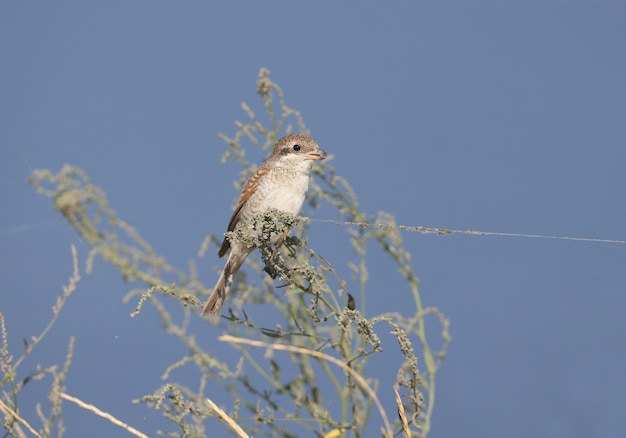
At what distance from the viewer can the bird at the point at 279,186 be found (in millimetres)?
3244

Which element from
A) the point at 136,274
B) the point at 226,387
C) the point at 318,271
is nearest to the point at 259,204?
the point at 136,274

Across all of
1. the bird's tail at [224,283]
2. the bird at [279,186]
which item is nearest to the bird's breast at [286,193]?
the bird at [279,186]

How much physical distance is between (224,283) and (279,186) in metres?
0.43

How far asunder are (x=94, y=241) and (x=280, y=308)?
0.72 meters

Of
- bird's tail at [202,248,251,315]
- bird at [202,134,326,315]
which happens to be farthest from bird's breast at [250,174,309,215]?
bird's tail at [202,248,251,315]

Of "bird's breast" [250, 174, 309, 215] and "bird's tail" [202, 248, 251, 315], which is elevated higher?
"bird's breast" [250, 174, 309, 215]

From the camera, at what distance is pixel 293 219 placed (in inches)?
95.1

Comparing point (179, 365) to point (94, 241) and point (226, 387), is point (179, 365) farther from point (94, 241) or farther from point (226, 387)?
point (94, 241)

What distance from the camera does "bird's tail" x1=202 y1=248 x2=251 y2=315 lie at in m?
3.11

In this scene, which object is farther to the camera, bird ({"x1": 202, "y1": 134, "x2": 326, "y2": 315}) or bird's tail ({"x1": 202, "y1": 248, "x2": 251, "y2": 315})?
bird ({"x1": 202, "y1": 134, "x2": 326, "y2": 315})

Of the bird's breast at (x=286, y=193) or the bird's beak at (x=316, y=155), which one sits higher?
the bird's beak at (x=316, y=155)

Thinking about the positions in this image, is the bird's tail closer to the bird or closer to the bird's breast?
the bird

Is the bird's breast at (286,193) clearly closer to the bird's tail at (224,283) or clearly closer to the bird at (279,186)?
the bird at (279,186)

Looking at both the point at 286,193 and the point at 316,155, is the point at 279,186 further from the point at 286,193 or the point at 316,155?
the point at 316,155
